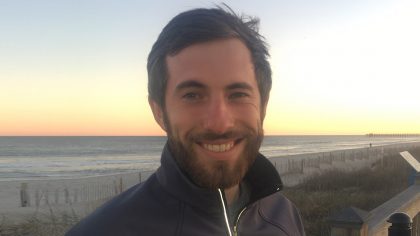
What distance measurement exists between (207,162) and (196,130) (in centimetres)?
14

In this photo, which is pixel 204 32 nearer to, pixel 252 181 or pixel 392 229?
pixel 252 181

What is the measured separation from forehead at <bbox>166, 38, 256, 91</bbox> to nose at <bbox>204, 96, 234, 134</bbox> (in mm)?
82

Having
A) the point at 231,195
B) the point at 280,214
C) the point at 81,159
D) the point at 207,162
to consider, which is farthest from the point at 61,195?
the point at 81,159

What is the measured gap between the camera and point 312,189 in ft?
52.4

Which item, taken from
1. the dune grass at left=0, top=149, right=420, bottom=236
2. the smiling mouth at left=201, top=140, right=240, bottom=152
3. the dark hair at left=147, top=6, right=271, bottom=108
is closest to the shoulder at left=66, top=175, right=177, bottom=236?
the smiling mouth at left=201, top=140, right=240, bottom=152

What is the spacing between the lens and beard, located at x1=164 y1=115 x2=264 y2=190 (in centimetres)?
163

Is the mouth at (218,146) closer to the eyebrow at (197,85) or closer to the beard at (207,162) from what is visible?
the beard at (207,162)

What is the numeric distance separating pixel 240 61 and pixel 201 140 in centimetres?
38

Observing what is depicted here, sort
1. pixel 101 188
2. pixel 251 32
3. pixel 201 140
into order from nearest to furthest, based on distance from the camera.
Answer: pixel 201 140 < pixel 251 32 < pixel 101 188

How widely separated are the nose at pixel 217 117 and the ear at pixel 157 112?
26 cm

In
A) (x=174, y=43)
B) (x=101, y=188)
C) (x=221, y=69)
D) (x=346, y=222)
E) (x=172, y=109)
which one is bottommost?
(x=101, y=188)

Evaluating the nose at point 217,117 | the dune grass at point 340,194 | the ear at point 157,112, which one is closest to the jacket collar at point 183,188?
the ear at point 157,112

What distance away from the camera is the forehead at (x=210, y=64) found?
5.40ft

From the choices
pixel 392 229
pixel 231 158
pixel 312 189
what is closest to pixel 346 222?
pixel 392 229
